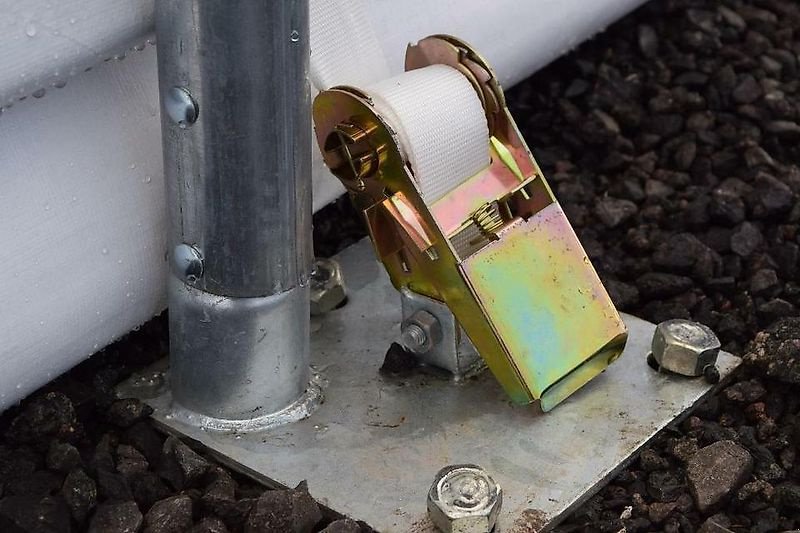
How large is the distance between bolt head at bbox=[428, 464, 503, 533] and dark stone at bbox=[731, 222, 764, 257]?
684mm

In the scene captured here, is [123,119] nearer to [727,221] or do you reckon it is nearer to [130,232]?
[130,232]

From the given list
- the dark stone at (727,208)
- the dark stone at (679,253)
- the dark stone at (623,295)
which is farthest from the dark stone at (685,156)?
the dark stone at (623,295)

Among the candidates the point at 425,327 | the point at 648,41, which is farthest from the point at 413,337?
the point at 648,41

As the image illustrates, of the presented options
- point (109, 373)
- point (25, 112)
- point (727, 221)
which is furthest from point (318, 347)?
point (727, 221)

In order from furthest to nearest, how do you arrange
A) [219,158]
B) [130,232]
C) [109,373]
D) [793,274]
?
[793,274]
[109,373]
[130,232]
[219,158]

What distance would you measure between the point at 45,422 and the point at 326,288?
0.41 m

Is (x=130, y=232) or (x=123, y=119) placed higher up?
(x=123, y=119)

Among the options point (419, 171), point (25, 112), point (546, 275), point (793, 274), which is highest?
point (25, 112)

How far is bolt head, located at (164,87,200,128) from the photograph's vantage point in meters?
1.31

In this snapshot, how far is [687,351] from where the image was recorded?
158 cm

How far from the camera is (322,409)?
1.53m

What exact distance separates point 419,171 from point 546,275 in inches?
7.8

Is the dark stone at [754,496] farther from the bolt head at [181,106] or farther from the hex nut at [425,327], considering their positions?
the bolt head at [181,106]

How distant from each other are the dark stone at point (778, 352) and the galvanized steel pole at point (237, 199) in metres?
0.54
